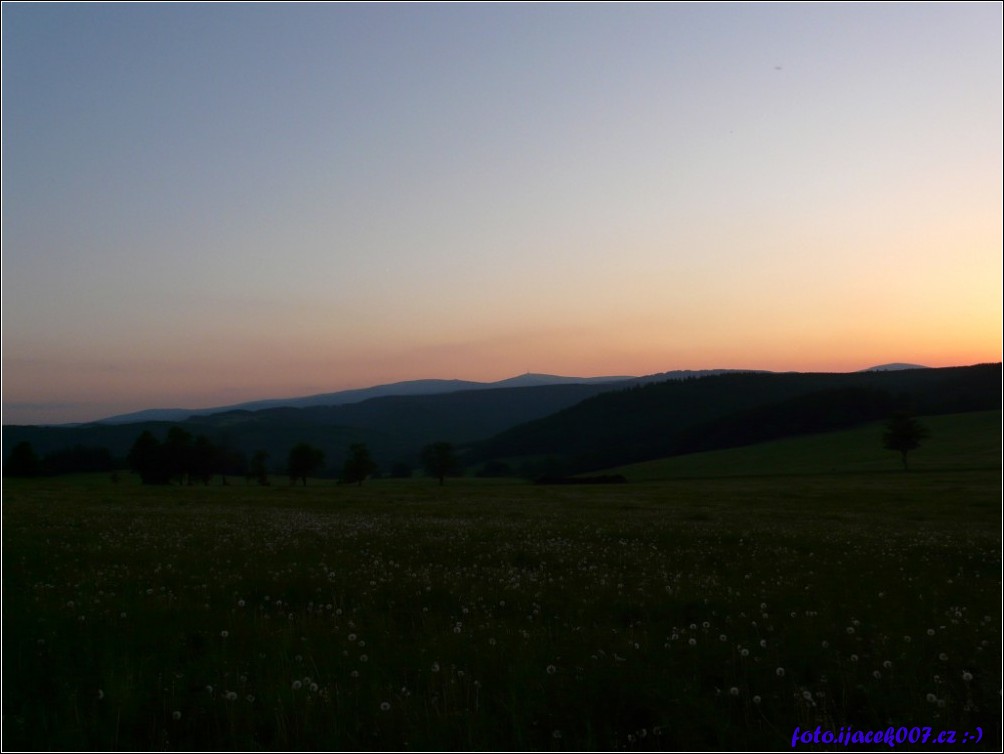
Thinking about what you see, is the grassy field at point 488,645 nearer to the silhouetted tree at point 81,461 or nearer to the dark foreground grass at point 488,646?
the dark foreground grass at point 488,646

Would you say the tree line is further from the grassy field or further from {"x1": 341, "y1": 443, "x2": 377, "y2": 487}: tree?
the grassy field

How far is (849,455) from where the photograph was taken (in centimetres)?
10781

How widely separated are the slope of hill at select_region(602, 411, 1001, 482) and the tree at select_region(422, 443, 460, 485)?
98.2 feet

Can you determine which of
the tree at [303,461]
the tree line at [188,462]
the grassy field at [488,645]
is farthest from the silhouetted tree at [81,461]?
the grassy field at [488,645]

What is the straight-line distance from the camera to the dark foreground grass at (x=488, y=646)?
6.49 m

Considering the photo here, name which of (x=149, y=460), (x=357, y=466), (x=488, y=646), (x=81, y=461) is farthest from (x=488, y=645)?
(x=81, y=461)

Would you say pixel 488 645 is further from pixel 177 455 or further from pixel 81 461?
pixel 81 461

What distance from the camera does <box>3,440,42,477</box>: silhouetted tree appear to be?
103 meters

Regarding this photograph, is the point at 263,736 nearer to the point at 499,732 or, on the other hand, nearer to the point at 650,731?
the point at 499,732

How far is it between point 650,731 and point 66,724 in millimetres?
5379

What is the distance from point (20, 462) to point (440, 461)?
62.6 meters

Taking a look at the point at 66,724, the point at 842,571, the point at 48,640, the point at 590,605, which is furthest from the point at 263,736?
the point at 842,571

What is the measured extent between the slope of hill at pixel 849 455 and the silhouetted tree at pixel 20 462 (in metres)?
90.0

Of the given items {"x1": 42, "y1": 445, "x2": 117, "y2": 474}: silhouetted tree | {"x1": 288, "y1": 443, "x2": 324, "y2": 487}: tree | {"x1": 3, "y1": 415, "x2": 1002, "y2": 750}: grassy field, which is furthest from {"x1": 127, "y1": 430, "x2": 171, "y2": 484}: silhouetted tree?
{"x1": 3, "y1": 415, "x2": 1002, "y2": 750}: grassy field
